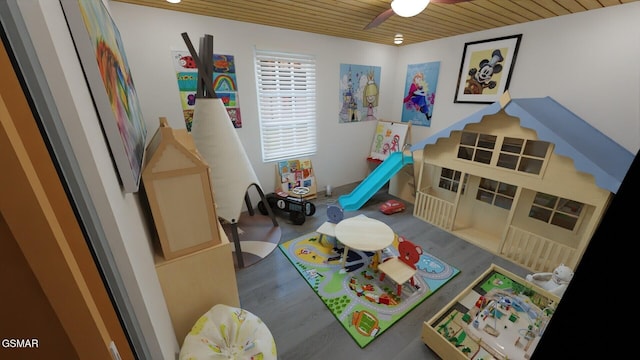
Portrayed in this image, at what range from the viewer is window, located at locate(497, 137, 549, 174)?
7.14ft

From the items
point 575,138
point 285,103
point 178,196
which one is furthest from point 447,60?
point 178,196

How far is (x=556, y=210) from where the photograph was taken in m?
2.24

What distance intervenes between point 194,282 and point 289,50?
9.12 ft

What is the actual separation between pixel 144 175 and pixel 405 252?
194 centimetres

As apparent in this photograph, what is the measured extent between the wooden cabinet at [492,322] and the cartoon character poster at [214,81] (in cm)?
283

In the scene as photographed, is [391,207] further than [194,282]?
Yes

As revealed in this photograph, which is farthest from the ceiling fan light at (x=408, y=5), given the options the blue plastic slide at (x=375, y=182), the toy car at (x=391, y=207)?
the toy car at (x=391, y=207)

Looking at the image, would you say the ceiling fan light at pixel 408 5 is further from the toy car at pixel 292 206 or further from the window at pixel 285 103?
the toy car at pixel 292 206

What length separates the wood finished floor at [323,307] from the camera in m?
1.52

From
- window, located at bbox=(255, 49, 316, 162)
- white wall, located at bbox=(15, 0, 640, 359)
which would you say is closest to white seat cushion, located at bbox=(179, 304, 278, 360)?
white wall, located at bbox=(15, 0, 640, 359)

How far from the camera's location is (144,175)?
1051mm

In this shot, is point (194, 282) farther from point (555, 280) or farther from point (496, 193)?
point (496, 193)

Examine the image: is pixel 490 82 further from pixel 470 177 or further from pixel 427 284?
pixel 427 284

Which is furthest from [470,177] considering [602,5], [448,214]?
[602,5]
